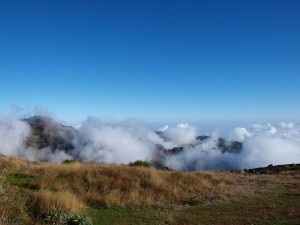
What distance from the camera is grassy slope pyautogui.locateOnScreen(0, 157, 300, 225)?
46.8 feet

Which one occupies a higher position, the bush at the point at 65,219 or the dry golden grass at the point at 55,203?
the dry golden grass at the point at 55,203

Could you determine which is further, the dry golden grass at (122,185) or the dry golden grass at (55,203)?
the dry golden grass at (122,185)

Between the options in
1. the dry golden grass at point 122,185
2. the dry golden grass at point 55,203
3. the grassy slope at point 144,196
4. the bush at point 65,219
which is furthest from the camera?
the dry golden grass at point 122,185

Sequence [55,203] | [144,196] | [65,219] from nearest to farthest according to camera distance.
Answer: [65,219]
[55,203]
[144,196]

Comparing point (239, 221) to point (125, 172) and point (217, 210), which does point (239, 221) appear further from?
point (125, 172)

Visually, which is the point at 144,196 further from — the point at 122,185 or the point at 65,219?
the point at 65,219

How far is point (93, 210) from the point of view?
15.8 meters

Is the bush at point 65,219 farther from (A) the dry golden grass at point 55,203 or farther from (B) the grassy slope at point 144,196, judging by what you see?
(A) the dry golden grass at point 55,203

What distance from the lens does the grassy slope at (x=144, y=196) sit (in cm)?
1425

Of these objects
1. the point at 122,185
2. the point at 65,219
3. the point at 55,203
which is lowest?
the point at 65,219

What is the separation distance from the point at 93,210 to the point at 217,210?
5569 millimetres

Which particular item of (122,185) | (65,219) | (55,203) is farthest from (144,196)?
(65,219)

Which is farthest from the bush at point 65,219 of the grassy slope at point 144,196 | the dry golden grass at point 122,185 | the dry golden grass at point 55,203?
the dry golden grass at point 122,185

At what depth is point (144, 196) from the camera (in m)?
17.8
